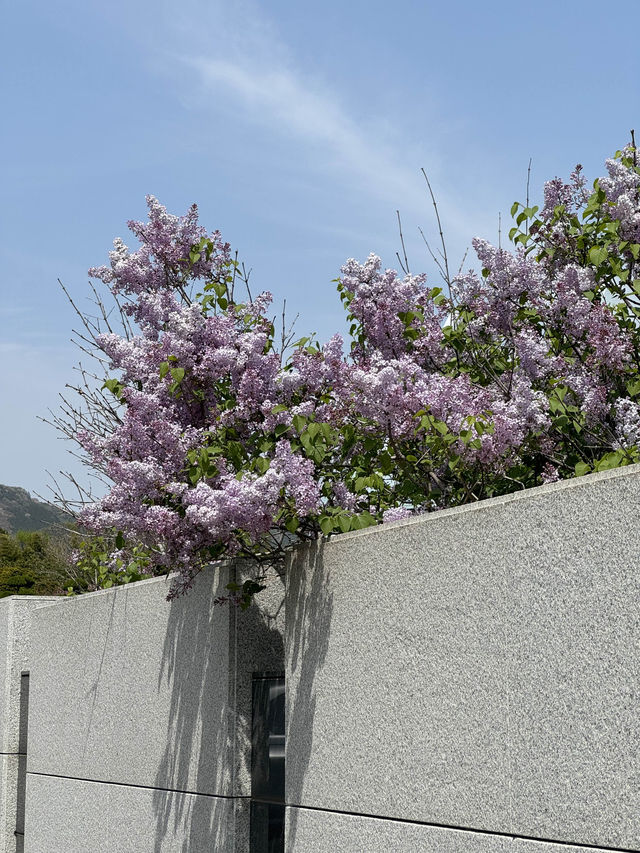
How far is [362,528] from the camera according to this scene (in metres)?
5.30

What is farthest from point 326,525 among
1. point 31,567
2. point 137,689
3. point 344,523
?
point 31,567

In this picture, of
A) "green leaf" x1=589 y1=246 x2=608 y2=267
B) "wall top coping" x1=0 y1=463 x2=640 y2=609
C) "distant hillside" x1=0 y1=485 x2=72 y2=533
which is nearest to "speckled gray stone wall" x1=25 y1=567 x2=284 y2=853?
"wall top coping" x1=0 y1=463 x2=640 y2=609

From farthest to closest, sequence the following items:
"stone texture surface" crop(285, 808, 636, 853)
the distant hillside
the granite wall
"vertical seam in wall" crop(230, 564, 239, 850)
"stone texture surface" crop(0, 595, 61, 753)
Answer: the distant hillside, "stone texture surface" crop(0, 595, 61, 753), "vertical seam in wall" crop(230, 564, 239, 850), "stone texture surface" crop(285, 808, 636, 853), the granite wall


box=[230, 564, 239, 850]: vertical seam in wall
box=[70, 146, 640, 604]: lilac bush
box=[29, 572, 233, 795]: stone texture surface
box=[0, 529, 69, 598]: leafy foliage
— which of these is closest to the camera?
box=[70, 146, 640, 604]: lilac bush

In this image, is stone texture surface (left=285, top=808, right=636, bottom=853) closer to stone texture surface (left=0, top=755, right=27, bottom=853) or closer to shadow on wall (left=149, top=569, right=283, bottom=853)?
shadow on wall (left=149, top=569, right=283, bottom=853)

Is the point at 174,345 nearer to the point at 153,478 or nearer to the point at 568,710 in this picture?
the point at 153,478

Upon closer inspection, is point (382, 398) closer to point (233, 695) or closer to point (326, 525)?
point (326, 525)

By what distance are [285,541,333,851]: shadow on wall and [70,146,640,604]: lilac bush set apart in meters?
0.25

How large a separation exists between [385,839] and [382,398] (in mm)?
1952

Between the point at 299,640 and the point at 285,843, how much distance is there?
3.30 feet

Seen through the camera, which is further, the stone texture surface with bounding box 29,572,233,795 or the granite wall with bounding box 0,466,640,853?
the stone texture surface with bounding box 29,572,233,795

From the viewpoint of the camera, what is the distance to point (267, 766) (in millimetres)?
5812

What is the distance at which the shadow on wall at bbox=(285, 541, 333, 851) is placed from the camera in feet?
17.0

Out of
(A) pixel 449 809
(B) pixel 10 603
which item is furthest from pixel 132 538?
(B) pixel 10 603
